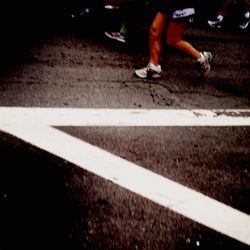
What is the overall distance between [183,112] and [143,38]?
2.99 meters

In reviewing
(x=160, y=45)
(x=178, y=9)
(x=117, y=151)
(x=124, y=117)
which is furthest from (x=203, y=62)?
(x=117, y=151)

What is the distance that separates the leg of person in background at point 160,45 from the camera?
5.39 m

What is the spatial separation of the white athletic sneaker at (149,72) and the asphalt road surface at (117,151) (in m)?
0.10

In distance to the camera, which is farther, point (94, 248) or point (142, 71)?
point (142, 71)

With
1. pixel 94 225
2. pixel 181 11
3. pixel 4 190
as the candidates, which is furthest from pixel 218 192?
pixel 181 11

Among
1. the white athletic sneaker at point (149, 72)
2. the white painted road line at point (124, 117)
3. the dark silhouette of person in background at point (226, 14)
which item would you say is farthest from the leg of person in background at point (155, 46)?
the dark silhouette of person in background at point (226, 14)

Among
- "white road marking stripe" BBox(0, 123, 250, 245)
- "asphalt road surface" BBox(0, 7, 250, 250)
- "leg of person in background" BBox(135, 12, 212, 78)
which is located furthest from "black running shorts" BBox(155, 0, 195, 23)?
"white road marking stripe" BBox(0, 123, 250, 245)

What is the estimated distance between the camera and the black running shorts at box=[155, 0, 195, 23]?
5105 millimetres

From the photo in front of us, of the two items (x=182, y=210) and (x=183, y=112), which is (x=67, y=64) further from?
(x=182, y=210)

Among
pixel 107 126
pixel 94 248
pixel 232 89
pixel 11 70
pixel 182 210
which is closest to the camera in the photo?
pixel 94 248

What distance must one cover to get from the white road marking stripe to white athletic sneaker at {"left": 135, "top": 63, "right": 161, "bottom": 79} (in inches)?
77.1

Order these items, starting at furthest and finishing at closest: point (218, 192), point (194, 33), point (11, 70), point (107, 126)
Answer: point (194, 33), point (11, 70), point (107, 126), point (218, 192)

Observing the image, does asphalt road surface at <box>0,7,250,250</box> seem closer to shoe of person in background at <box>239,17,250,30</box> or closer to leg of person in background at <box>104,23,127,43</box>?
leg of person in background at <box>104,23,127,43</box>

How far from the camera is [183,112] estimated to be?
4.99 meters
